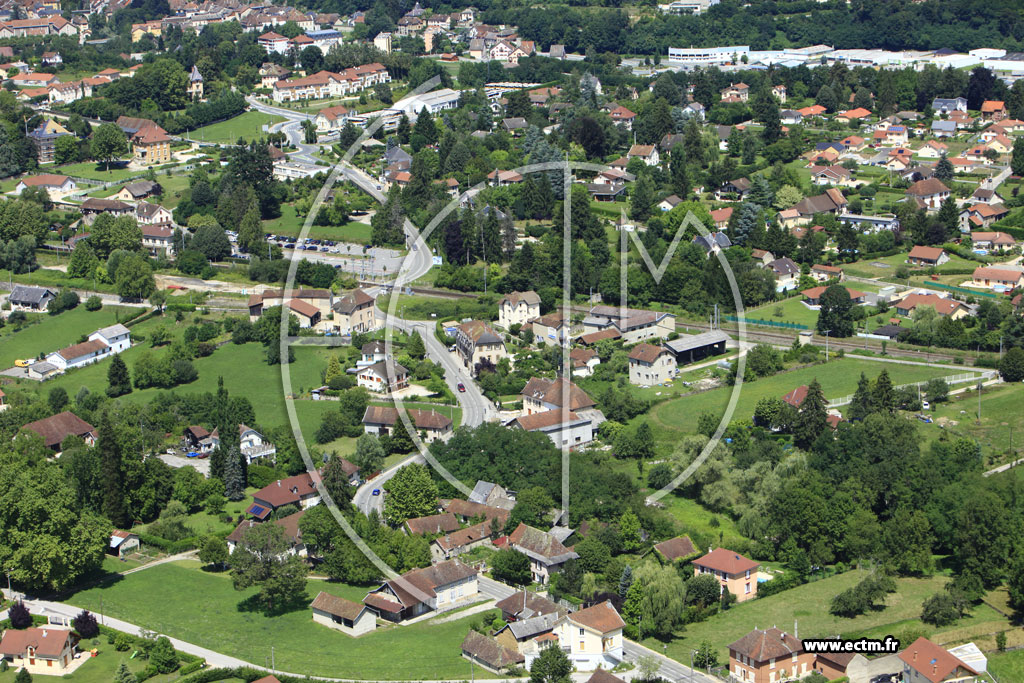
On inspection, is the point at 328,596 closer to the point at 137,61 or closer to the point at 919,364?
the point at 919,364

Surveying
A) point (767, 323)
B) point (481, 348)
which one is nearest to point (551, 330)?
point (481, 348)

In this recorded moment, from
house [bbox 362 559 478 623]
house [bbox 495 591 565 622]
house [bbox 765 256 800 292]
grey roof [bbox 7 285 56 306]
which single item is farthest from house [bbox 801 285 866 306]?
grey roof [bbox 7 285 56 306]

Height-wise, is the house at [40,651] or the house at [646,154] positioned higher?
the house at [646,154]

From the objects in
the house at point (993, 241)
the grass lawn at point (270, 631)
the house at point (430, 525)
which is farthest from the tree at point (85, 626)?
the house at point (993, 241)

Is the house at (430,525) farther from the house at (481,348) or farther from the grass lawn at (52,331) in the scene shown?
the grass lawn at (52,331)

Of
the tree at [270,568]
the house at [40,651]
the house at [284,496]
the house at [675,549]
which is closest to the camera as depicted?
the house at [40,651]
